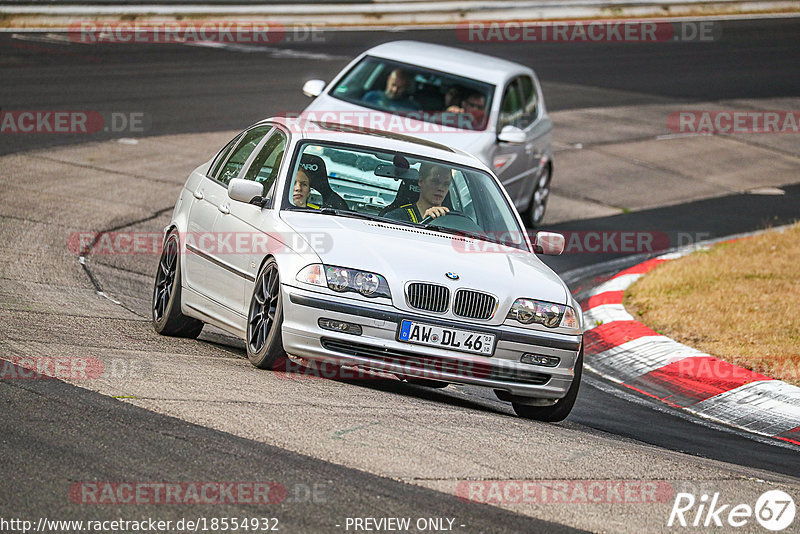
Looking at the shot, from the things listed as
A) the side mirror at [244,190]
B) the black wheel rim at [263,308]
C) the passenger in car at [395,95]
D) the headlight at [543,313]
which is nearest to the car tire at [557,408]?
the headlight at [543,313]

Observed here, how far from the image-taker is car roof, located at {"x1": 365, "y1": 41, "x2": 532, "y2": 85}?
564 inches

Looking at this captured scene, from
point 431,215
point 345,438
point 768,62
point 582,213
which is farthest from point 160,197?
point 768,62

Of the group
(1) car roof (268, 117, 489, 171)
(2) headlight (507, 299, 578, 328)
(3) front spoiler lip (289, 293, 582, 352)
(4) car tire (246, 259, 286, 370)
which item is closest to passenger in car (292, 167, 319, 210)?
(1) car roof (268, 117, 489, 171)

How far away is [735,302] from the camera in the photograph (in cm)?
1143

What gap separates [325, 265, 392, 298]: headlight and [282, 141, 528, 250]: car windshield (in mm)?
869

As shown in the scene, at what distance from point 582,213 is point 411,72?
3299 mm

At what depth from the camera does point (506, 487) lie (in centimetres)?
545

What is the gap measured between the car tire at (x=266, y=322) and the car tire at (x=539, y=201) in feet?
26.2

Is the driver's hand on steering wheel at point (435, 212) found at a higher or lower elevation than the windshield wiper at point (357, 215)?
lower

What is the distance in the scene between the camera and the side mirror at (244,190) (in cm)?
789

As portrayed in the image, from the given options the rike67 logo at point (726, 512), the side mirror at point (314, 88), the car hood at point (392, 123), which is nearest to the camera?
the rike67 logo at point (726, 512)

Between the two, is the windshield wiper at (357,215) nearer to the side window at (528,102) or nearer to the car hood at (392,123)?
the car hood at (392,123)

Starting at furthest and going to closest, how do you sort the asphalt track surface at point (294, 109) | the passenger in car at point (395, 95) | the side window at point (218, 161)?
the passenger in car at point (395, 95)
the side window at point (218, 161)
the asphalt track surface at point (294, 109)

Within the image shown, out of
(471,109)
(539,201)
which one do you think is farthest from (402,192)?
(539,201)
